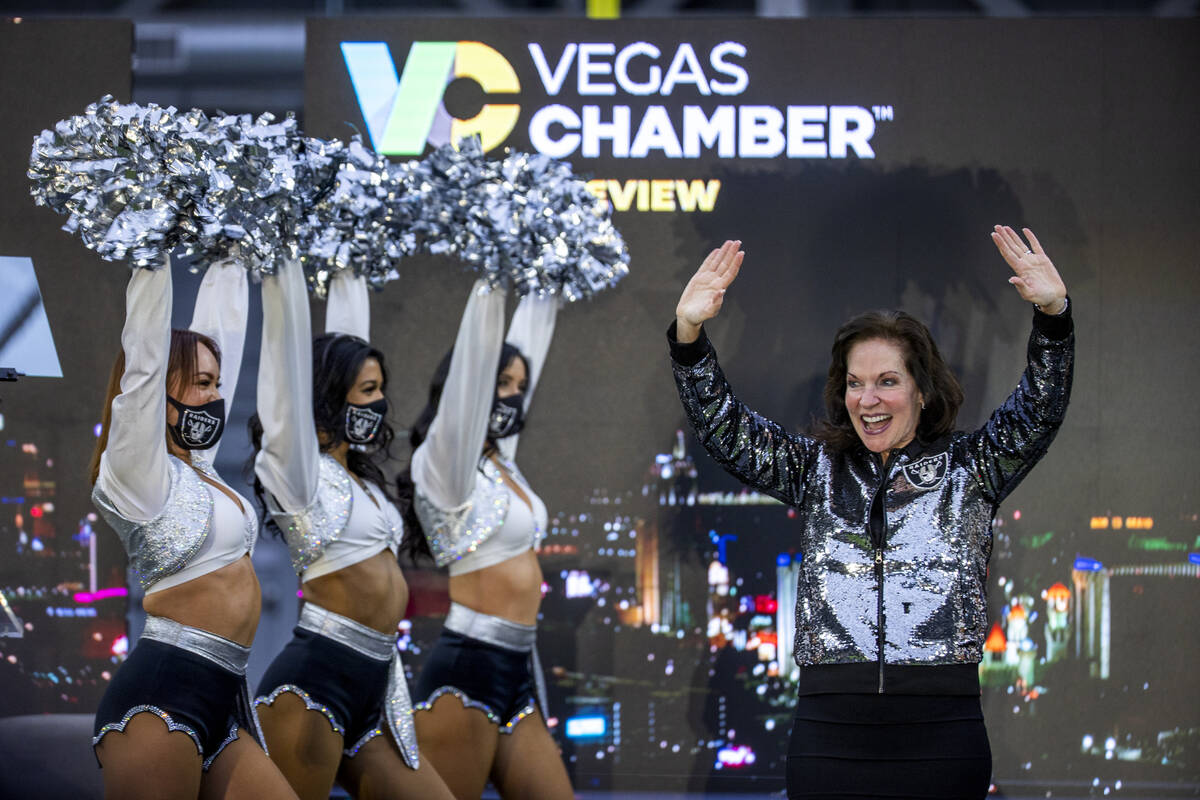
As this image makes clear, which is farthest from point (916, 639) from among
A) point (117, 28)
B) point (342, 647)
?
point (117, 28)

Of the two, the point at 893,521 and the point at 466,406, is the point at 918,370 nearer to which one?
the point at 893,521

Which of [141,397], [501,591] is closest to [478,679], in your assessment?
[501,591]

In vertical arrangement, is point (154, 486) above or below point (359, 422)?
below

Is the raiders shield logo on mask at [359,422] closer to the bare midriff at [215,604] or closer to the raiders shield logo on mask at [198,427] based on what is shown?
the raiders shield logo on mask at [198,427]

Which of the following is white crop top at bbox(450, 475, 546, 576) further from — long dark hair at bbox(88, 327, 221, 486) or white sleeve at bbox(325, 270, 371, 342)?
long dark hair at bbox(88, 327, 221, 486)

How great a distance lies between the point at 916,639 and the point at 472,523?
6.09ft

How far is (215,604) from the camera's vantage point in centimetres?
311

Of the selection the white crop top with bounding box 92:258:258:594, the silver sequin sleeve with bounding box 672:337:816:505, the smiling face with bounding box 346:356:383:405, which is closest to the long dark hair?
the white crop top with bounding box 92:258:258:594

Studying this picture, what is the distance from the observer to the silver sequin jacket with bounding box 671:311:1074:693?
2.36 metres

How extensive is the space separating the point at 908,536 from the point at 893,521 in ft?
0.12

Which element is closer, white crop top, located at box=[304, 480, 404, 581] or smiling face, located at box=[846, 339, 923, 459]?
smiling face, located at box=[846, 339, 923, 459]

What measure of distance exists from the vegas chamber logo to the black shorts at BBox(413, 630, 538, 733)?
2181 mm

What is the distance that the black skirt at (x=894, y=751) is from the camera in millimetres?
2299

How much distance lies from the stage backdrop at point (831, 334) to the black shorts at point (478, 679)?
4.27 feet
